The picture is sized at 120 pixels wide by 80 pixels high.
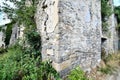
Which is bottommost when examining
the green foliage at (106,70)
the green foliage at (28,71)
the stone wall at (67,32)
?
the green foliage at (106,70)

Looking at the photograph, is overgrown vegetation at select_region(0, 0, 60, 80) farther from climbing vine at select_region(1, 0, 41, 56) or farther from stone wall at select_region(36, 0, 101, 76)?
stone wall at select_region(36, 0, 101, 76)

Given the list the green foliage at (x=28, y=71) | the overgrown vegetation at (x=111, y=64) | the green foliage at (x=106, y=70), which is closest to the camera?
the green foliage at (x=28, y=71)

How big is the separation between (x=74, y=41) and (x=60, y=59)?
0.82 meters

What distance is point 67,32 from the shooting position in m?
5.27

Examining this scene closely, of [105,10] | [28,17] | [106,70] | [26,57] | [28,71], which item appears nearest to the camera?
[28,71]

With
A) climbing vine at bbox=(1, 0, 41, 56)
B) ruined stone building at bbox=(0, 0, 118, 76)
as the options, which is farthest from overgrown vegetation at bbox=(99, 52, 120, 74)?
climbing vine at bbox=(1, 0, 41, 56)

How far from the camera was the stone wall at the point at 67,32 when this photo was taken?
5059 mm

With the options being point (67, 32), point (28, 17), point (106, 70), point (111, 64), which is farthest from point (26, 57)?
point (111, 64)

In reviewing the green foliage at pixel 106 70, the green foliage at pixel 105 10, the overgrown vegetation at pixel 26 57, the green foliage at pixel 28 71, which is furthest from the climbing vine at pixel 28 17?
the green foliage at pixel 105 10

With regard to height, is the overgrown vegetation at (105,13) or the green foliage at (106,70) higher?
the overgrown vegetation at (105,13)

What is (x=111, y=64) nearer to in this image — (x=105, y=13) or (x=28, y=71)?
(x=105, y=13)

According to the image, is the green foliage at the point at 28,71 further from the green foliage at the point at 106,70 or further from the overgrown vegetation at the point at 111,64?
the overgrown vegetation at the point at 111,64

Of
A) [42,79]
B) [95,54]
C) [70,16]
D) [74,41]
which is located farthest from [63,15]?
[95,54]

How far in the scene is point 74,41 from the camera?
554 centimetres
